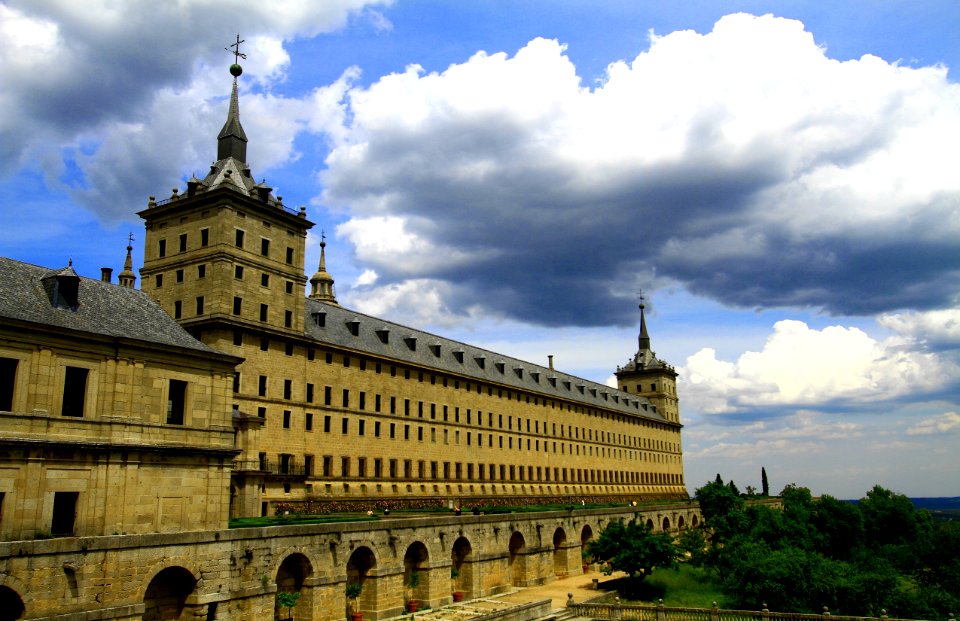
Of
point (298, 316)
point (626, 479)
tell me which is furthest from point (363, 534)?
point (626, 479)

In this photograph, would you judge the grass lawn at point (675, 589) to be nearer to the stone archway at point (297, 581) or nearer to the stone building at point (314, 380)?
the stone building at point (314, 380)

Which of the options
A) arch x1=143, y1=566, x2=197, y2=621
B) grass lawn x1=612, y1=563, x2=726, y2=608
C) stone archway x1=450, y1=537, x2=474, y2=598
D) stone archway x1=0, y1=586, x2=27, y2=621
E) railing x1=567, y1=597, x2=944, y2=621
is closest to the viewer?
stone archway x1=0, y1=586, x2=27, y2=621

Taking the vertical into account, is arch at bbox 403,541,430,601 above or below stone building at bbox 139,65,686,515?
below

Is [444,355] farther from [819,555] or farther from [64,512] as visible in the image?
[64,512]

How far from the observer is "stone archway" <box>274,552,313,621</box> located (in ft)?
107

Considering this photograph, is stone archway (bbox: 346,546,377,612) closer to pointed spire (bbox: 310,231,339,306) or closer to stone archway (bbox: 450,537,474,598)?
stone archway (bbox: 450,537,474,598)

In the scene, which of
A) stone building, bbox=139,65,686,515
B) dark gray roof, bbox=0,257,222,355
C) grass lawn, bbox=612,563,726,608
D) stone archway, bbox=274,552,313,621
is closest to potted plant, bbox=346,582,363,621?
stone archway, bbox=274,552,313,621

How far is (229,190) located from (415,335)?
29729 millimetres

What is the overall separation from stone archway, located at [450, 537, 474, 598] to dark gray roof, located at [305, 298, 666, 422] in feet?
65.2

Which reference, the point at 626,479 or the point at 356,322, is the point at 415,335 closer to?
the point at 356,322

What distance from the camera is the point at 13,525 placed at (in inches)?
1011

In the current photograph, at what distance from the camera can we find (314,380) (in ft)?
185

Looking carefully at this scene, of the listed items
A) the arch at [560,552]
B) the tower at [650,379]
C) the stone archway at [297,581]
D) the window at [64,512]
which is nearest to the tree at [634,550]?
the arch at [560,552]

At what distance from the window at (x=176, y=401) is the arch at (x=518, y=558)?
26375mm
